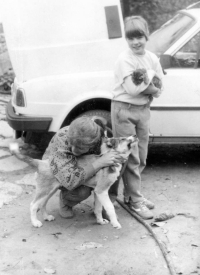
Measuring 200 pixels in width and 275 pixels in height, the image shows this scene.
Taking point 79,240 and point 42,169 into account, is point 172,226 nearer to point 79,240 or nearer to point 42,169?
point 79,240

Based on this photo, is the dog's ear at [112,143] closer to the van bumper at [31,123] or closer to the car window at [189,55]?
the van bumper at [31,123]

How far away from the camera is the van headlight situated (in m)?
5.41

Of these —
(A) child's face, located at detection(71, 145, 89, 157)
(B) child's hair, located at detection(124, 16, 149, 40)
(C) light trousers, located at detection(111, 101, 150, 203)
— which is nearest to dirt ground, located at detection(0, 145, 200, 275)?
(C) light trousers, located at detection(111, 101, 150, 203)

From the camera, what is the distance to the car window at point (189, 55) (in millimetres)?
5352

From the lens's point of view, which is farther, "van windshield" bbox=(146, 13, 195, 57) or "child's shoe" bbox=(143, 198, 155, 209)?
"van windshield" bbox=(146, 13, 195, 57)

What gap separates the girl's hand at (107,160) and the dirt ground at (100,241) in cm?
62

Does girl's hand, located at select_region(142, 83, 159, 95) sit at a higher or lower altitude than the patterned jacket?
higher

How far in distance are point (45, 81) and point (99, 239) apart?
2.05m

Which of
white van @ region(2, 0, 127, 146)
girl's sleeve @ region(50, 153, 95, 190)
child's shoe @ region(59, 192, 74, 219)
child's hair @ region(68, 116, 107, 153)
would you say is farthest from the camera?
white van @ region(2, 0, 127, 146)

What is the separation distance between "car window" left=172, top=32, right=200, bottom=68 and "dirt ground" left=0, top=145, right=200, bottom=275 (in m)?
1.34

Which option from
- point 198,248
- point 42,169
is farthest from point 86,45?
point 198,248

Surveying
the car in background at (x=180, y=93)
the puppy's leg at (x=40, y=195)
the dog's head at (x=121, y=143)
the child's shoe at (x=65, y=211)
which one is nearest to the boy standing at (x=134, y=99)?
the dog's head at (x=121, y=143)

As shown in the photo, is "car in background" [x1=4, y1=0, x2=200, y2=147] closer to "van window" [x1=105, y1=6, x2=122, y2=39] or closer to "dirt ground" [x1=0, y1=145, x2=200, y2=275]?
"van window" [x1=105, y1=6, x2=122, y2=39]

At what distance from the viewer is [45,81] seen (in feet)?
17.6
